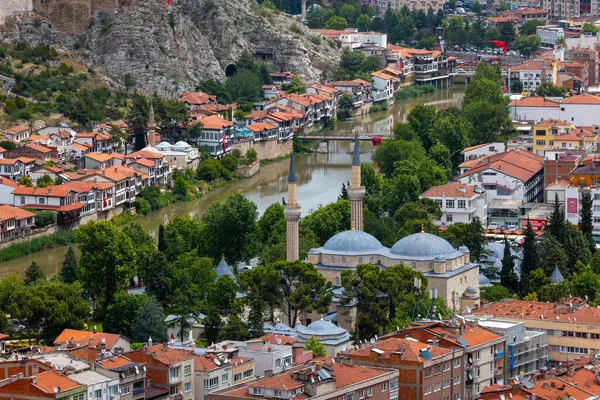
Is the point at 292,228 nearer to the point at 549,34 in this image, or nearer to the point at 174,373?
the point at 174,373

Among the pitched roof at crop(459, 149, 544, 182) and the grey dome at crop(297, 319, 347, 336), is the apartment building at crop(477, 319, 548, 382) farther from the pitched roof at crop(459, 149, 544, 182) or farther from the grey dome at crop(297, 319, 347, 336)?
the pitched roof at crop(459, 149, 544, 182)

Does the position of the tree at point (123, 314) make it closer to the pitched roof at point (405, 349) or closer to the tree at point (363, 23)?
the pitched roof at point (405, 349)

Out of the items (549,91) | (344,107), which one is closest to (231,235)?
(549,91)

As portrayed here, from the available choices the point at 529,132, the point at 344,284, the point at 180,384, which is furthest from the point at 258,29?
the point at 180,384

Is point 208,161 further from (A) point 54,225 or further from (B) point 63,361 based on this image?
(B) point 63,361

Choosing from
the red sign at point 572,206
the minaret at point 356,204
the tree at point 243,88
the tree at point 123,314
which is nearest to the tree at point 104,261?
the tree at point 123,314
